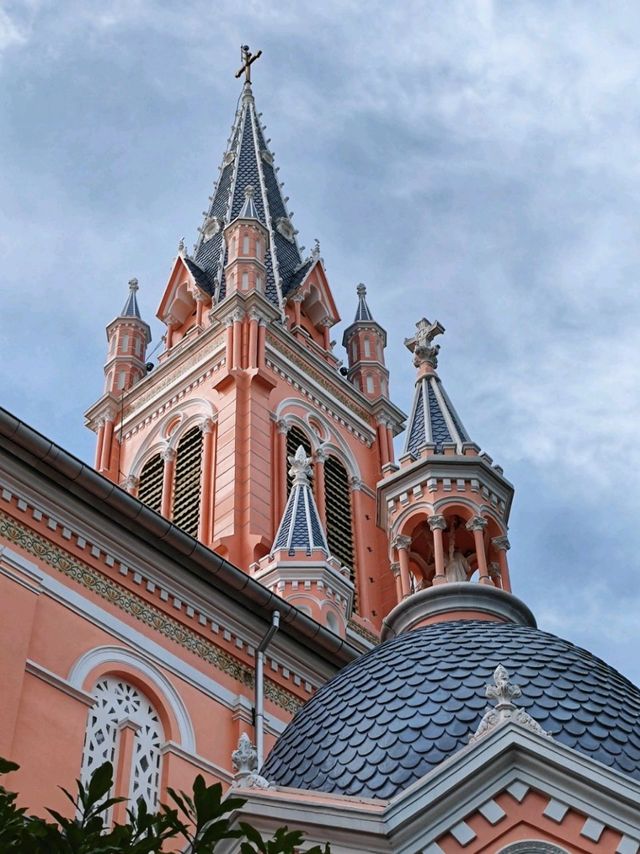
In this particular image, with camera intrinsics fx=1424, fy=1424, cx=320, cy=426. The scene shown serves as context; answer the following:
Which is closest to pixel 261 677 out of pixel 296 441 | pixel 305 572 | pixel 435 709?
pixel 435 709

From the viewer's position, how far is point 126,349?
128 feet

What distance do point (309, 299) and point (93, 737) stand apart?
26.4m

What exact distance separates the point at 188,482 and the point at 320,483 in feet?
9.94

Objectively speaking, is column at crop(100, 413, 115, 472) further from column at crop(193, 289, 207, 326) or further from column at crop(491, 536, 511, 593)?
column at crop(491, 536, 511, 593)

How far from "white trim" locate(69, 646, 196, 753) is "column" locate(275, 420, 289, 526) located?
14.6m

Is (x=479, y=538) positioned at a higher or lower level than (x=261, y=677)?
higher

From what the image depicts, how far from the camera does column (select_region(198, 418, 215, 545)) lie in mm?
30016

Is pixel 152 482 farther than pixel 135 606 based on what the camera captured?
Yes

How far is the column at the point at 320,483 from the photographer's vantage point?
31891 millimetres

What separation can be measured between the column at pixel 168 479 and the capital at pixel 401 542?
15.5 metres

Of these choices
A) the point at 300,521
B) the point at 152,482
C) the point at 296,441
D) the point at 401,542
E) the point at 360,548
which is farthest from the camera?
the point at 152,482

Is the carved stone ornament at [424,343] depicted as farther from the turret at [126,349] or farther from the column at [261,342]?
the turret at [126,349]

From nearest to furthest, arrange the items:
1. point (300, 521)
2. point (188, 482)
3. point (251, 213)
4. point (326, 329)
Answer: point (300, 521)
point (188, 482)
point (251, 213)
point (326, 329)

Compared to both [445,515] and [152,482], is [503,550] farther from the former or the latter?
[152,482]
